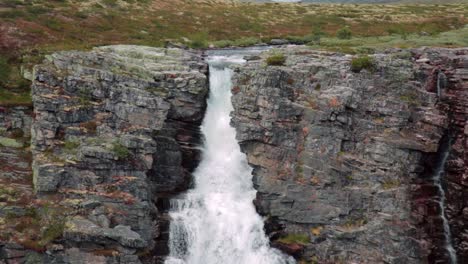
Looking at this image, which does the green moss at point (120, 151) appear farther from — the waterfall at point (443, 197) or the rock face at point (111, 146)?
the waterfall at point (443, 197)

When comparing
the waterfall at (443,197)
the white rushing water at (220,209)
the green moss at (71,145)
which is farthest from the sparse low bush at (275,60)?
the green moss at (71,145)

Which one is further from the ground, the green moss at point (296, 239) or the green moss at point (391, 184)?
the green moss at point (391, 184)

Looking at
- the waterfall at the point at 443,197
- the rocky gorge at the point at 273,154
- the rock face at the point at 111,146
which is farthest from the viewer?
the waterfall at the point at 443,197

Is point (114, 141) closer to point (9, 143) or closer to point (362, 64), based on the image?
point (9, 143)

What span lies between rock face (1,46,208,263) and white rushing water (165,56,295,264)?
4.51 feet

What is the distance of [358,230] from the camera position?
36031 mm

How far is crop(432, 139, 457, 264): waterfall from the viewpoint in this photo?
114 ft

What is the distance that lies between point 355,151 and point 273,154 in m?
6.94

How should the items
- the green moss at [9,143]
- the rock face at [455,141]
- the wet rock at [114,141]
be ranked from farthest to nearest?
the green moss at [9,143] → the rock face at [455,141] → the wet rock at [114,141]

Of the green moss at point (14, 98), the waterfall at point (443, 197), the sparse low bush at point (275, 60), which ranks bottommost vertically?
the waterfall at point (443, 197)

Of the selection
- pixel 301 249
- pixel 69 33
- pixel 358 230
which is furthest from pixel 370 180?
pixel 69 33

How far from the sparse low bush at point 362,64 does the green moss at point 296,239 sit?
49.3ft

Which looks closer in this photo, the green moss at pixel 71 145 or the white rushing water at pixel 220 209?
the green moss at pixel 71 145

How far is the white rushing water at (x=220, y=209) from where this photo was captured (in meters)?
36.5
